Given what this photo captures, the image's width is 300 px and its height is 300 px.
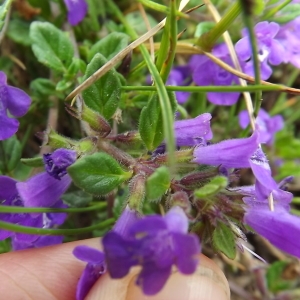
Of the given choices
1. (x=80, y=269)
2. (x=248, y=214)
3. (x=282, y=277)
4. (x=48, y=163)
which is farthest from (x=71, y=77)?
(x=282, y=277)

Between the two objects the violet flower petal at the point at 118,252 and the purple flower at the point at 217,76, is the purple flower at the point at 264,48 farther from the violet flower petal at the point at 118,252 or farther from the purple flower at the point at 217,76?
the violet flower petal at the point at 118,252

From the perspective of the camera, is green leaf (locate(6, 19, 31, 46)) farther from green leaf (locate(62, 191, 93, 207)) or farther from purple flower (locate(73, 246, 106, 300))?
purple flower (locate(73, 246, 106, 300))

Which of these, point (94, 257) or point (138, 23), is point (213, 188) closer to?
point (94, 257)

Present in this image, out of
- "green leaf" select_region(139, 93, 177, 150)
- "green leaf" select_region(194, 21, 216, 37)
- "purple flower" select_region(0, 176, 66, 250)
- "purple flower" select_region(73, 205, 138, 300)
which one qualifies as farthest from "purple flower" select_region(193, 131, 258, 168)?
"green leaf" select_region(194, 21, 216, 37)

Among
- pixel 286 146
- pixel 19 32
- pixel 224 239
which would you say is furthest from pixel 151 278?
pixel 286 146

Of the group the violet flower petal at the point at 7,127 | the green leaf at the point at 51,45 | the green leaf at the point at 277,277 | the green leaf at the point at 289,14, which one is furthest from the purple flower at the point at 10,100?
the green leaf at the point at 277,277

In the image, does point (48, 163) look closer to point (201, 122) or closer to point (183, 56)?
point (201, 122)
